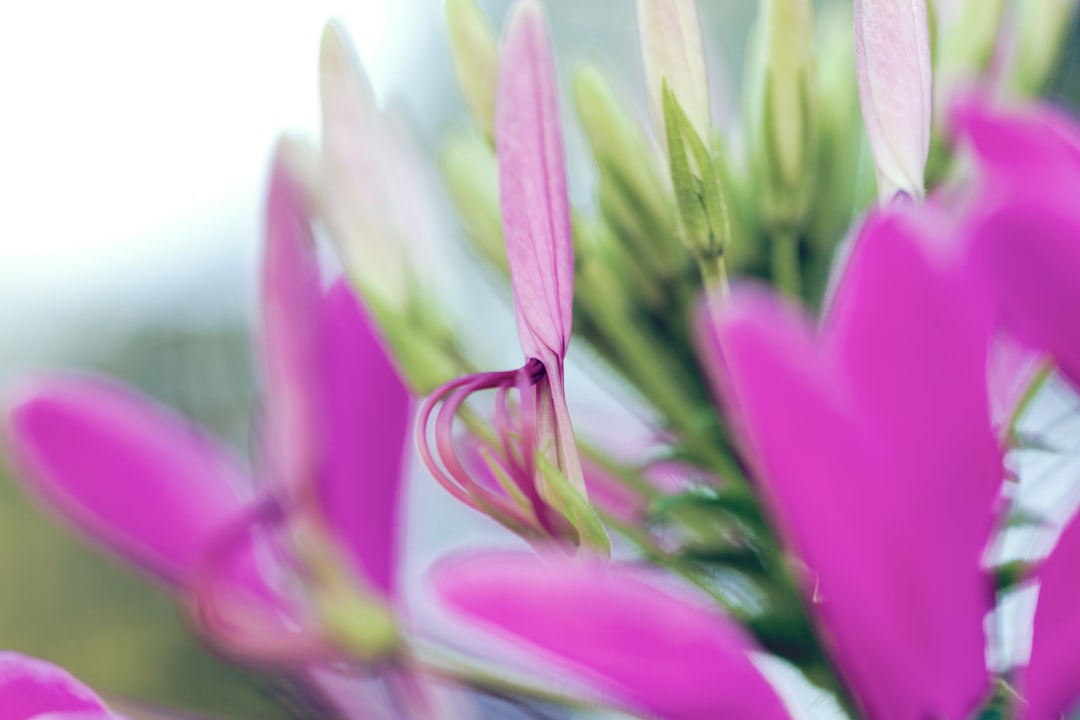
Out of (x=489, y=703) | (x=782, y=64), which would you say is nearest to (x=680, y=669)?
(x=782, y=64)

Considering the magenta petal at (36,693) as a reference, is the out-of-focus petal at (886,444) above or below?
above

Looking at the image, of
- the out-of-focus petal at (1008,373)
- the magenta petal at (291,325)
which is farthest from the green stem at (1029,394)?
the magenta petal at (291,325)

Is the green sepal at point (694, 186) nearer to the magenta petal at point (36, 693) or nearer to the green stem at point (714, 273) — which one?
the green stem at point (714, 273)

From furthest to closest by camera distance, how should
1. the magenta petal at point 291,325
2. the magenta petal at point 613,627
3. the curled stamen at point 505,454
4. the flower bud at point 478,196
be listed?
the flower bud at point 478,196 → the magenta petal at point 291,325 → the curled stamen at point 505,454 → the magenta petal at point 613,627

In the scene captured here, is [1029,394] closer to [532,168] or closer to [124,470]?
[532,168]

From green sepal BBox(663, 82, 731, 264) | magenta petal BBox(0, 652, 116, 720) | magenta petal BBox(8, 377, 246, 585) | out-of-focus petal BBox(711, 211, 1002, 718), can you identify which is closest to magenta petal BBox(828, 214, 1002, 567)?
out-of-focus petal BBox(711, 211, 1002, 718)

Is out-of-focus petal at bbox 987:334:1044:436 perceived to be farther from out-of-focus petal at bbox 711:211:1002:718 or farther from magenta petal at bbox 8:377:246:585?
magenta petal at bbox 8:377:246:585

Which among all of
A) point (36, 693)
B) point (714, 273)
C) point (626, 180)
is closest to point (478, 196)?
point (626, 180)
